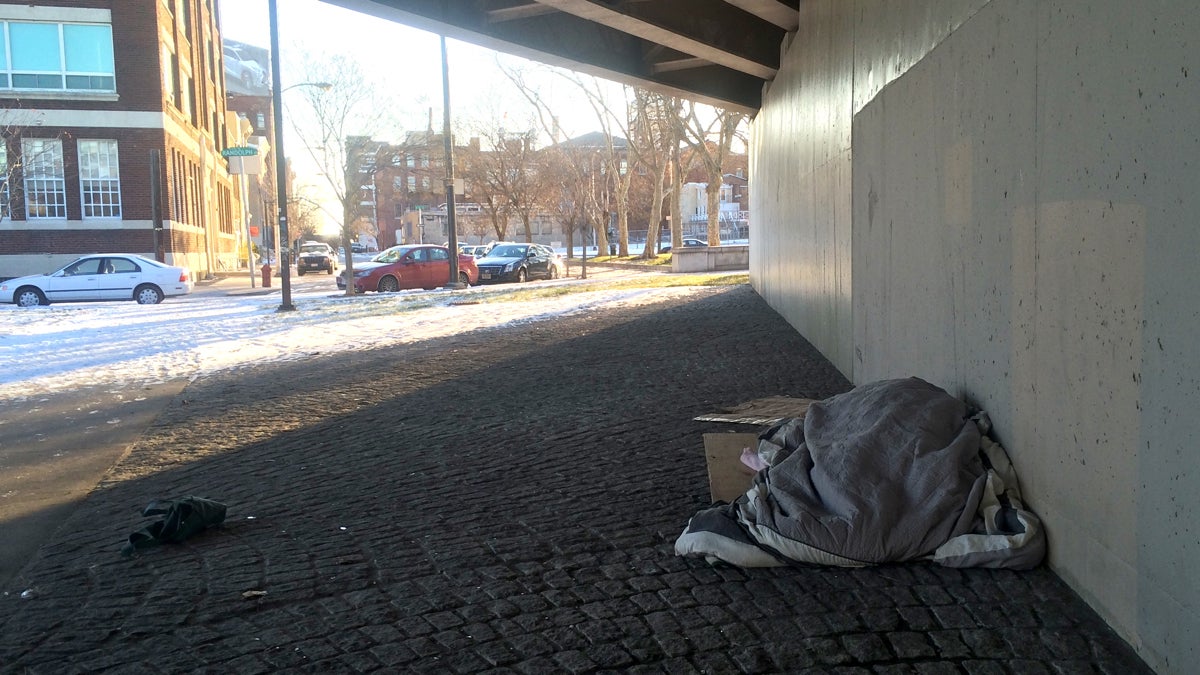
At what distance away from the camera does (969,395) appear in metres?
4.88

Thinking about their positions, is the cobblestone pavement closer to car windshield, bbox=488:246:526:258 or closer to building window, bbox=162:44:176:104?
car windshield, bbox=488:246:526:258

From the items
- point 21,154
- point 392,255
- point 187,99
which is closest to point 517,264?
point 392,255

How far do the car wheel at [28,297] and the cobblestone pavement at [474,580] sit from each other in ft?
63.3

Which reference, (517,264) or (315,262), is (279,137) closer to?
(517,264)

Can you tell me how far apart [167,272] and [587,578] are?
80.2ft

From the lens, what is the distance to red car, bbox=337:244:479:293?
1106 inches

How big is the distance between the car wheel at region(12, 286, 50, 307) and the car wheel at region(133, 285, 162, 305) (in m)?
2.11

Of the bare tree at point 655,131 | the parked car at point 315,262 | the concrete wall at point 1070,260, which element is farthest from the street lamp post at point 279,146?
the parked car at point 315,262

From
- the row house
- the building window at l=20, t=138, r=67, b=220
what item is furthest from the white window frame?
the row house

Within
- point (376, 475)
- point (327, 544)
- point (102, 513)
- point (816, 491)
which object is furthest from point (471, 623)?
point (102, 513)

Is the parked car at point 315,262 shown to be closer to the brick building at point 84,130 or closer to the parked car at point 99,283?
the brick building at point 84,130

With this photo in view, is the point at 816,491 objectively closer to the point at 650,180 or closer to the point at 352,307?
the point at 352,307

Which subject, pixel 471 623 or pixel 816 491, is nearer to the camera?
pixel 471 623

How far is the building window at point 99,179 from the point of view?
124 ft
